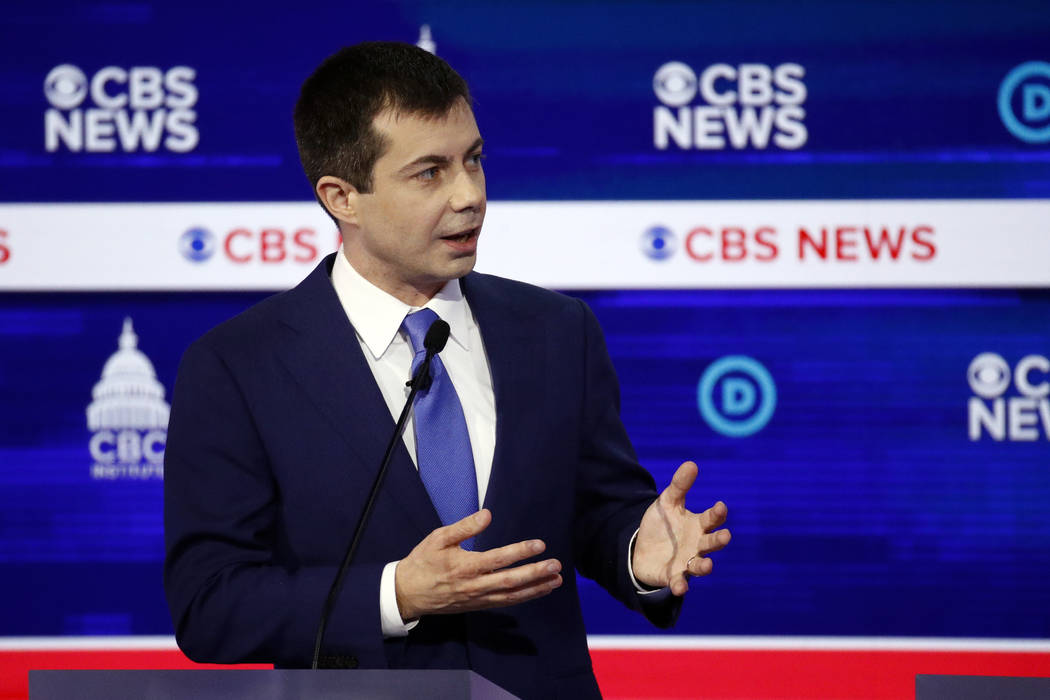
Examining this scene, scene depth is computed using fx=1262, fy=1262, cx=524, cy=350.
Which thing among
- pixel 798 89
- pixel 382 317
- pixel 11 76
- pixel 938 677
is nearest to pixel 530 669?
pixel 382 317

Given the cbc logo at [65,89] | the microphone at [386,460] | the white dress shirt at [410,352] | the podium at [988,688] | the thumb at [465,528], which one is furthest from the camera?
the cbc logo at [65,89]

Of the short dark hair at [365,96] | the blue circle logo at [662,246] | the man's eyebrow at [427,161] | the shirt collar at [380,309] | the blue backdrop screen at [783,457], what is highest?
the short dark hair at [365,96]

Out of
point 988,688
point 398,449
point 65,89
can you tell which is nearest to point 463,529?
point 398,449

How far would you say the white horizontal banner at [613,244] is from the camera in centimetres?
319

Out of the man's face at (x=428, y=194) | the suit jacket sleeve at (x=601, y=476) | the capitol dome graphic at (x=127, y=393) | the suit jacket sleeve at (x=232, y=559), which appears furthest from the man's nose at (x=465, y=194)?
the capitol dome graphic at (x=127, y=393)

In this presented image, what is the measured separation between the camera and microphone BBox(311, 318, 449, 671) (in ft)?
5.24

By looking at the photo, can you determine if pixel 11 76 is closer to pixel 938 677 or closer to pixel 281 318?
pixel 281 318

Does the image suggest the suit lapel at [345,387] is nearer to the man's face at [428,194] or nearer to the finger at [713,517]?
the man's face at [428,194]

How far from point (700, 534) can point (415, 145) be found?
2.23 ft

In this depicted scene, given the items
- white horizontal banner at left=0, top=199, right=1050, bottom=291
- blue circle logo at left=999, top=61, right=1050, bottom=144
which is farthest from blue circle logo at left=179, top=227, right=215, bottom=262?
blue circle logo at left=999, top=61, right=1050, bottom=144

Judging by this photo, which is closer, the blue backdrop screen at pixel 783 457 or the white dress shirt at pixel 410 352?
the white dress shirt at pixel 410 352

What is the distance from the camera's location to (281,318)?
188 centimetres

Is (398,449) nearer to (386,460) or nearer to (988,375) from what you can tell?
(386,460)

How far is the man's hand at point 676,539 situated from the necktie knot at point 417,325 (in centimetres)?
42
